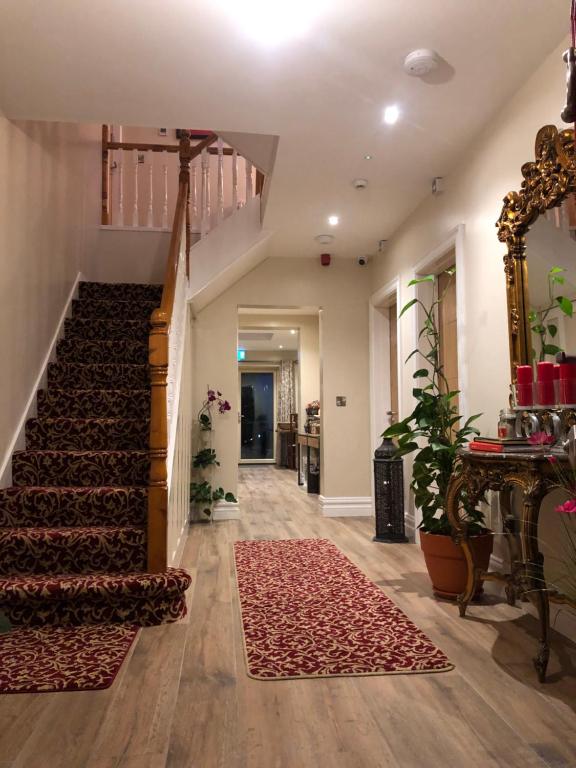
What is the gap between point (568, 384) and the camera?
2.39 metres

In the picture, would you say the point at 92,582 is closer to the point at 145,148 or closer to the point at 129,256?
the point at 129,256

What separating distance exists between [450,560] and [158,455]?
1642 millimetres

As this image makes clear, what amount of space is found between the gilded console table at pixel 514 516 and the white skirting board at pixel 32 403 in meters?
2.45

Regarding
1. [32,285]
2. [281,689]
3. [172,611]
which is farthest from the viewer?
[32,285]

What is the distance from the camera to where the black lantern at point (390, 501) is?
4.60m

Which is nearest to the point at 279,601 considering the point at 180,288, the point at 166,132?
the point at 180,288

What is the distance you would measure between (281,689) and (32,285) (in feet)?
9.56

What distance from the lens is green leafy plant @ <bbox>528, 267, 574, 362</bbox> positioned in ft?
8.15

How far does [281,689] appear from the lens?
201cm

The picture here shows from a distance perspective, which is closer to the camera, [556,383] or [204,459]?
[556,383]

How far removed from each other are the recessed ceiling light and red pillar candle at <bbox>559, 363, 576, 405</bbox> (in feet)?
5.39

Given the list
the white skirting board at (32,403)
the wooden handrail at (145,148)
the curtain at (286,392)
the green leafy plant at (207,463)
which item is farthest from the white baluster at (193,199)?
the curtain at (286,392)

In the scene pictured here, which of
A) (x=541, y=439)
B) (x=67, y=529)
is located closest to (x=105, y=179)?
(x=67, y=529)

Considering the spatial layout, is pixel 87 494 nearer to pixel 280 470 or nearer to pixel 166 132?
pixel 166 132
